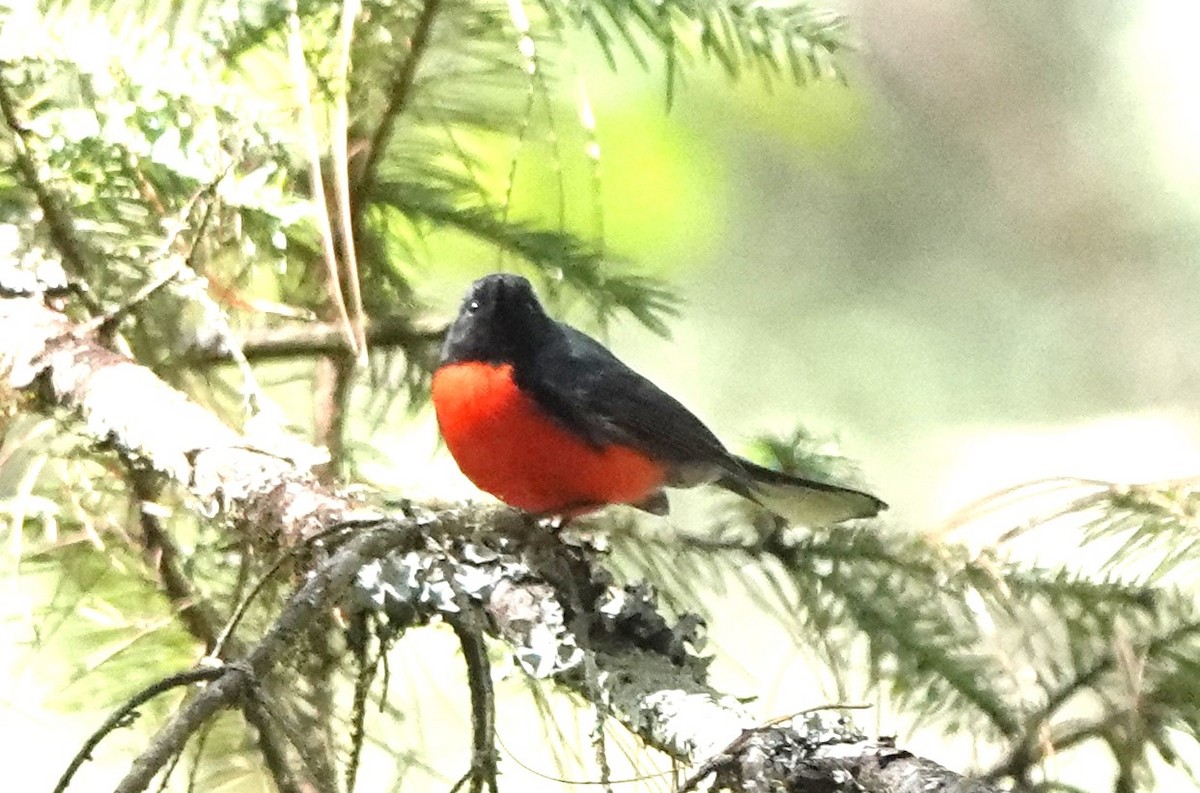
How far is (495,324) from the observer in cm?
132

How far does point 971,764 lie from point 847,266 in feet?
4.91

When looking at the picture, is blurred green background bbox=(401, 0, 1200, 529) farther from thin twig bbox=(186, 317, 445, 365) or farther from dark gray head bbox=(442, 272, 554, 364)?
thin twig bbox=(186, 317, 445, 365)

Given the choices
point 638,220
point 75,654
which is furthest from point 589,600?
point 638,220

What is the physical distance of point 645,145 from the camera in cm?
209

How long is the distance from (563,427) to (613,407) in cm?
8

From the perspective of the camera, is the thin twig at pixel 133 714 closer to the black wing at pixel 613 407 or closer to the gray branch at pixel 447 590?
the gray branch at pixel 447 590

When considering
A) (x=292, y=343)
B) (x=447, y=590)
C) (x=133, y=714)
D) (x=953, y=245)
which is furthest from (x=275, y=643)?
(x=953, y=245)

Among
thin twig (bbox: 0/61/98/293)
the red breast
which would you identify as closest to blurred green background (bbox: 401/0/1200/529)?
the red breast

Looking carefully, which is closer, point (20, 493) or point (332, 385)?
point (20, 493)

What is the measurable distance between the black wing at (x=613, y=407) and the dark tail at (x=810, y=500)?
10 cm

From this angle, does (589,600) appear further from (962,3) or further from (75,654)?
(962,3)

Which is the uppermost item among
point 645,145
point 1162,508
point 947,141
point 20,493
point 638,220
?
point 947,141

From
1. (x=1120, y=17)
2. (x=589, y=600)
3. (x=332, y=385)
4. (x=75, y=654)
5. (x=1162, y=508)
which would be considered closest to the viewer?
(x=589, y=600)

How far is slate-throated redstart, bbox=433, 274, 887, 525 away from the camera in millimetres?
1275
